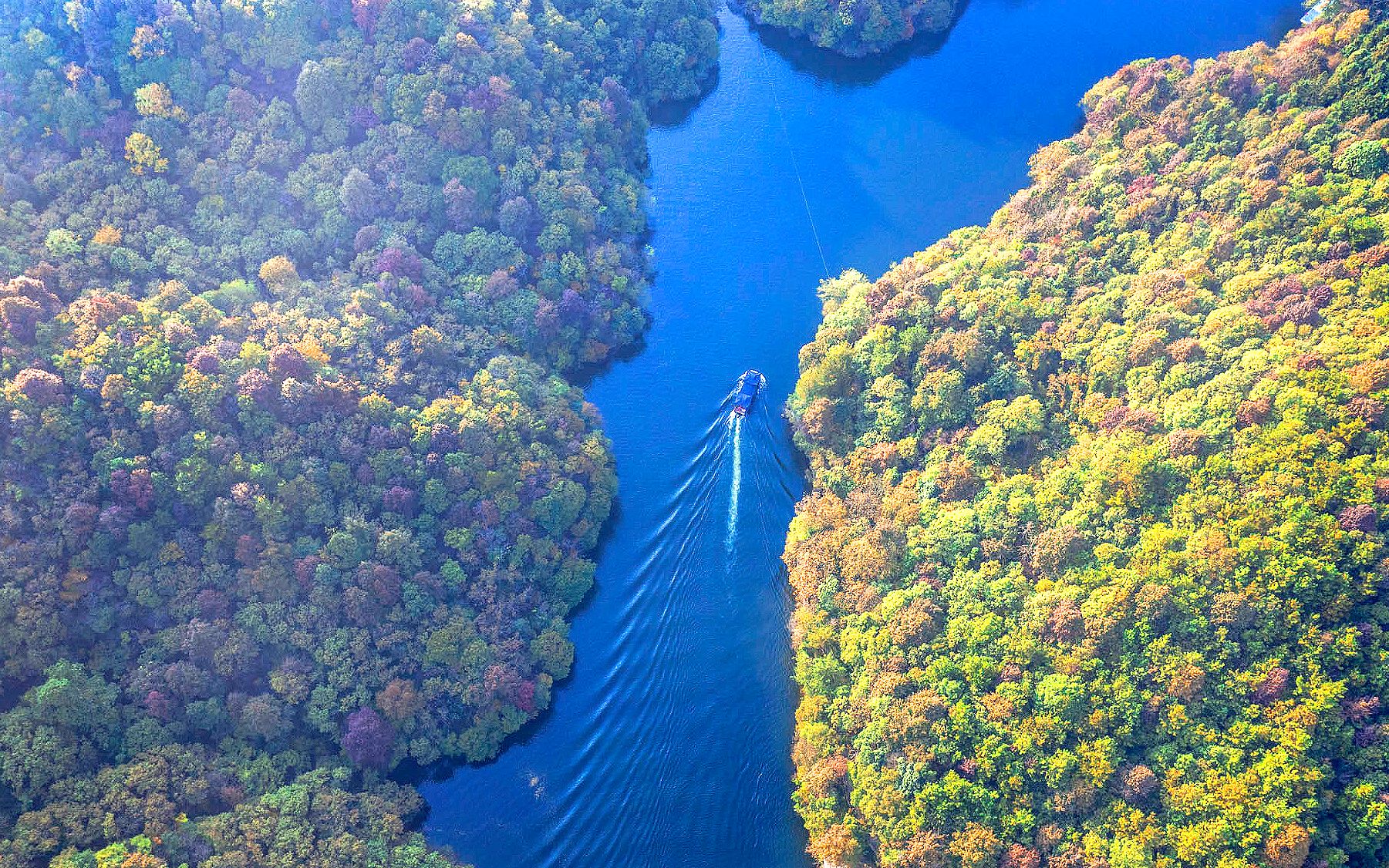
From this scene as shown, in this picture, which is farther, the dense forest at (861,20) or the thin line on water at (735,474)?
the dense forest at (861,20)

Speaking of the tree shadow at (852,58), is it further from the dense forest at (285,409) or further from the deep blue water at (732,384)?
the dense forest at (285,409)

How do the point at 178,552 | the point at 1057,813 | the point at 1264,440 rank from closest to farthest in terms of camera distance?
1. the point at 1057,813
2. the point at 1264,440
3. the point at 178,552

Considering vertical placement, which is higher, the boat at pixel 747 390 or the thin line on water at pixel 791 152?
the thin line on water at pixel 791 152

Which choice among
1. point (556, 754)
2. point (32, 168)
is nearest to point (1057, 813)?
point (556, 754)

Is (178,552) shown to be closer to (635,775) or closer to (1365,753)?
(635,775)

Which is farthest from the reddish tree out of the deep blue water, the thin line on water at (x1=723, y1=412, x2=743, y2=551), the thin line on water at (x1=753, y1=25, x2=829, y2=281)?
the thin line on water at (x1=753, y1=25, x2=829, y2=281)

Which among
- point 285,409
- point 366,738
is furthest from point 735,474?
point 285,409

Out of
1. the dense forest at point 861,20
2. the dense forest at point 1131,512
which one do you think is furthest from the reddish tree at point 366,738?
the dense forest at point 861,20

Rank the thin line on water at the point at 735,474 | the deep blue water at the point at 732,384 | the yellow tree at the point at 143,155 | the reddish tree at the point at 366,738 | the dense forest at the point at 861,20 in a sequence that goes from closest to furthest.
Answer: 1. the reddish tree at the point at 366,738
2. the deep blue water at the point at 732,384
3. the thin line on water at the point at 735,474
4. the yellow tree at the point at 143,155
5. the dense forest at the point at 861,20
